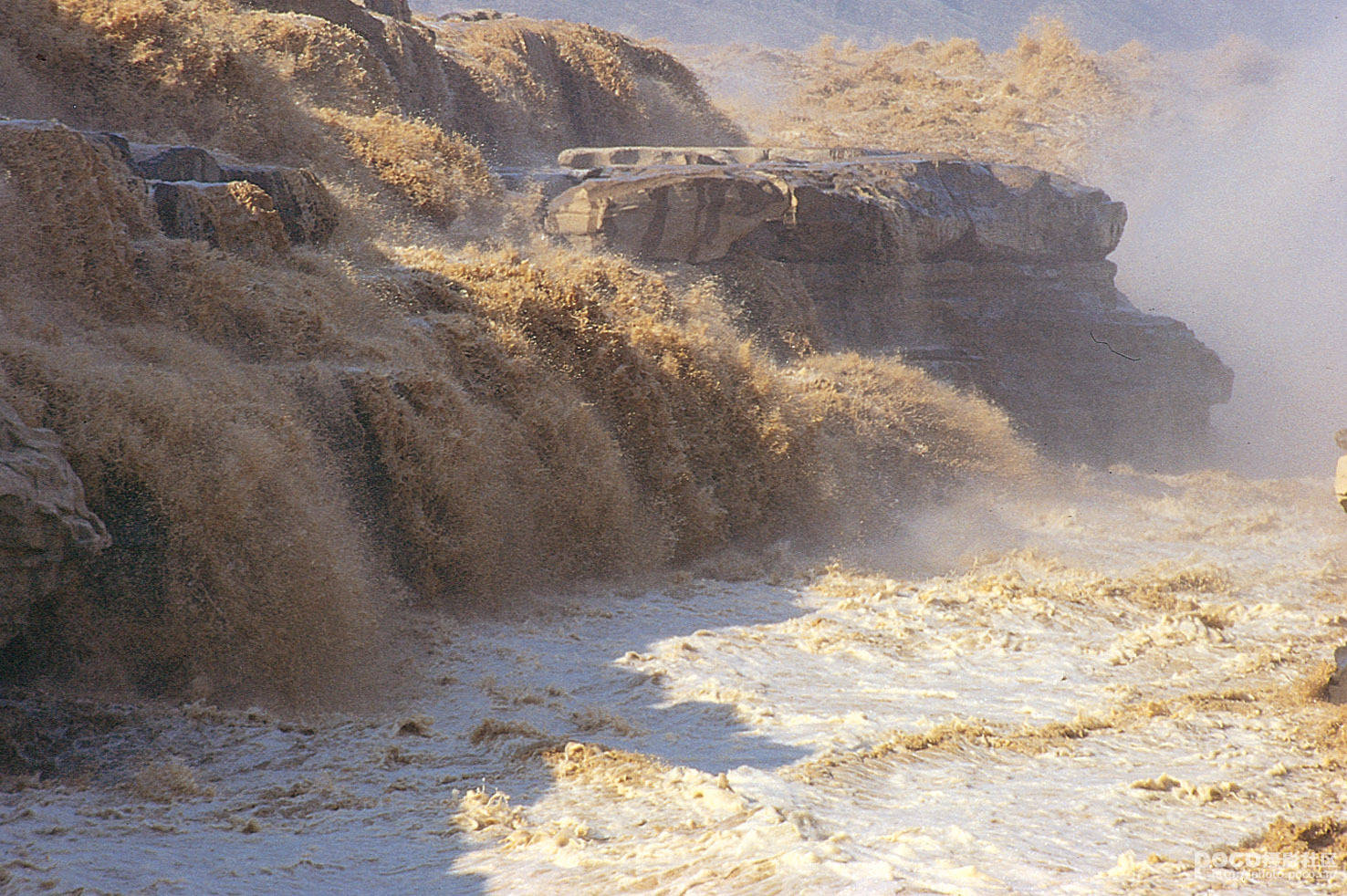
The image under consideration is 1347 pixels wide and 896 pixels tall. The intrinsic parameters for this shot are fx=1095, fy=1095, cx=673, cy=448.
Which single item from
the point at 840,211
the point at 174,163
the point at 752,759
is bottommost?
the point at 752,759

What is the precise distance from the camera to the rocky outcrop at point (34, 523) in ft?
13.1

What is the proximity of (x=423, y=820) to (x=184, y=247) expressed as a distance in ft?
15.3

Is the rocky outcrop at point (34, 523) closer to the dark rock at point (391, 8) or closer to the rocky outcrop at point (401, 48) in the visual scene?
the rocky outcrop at point (401, 48)

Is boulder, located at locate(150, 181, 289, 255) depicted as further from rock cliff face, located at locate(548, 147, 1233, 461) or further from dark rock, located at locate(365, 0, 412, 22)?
dark rock, located at locate(365, 0, 412, 22)

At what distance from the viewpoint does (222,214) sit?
24.5 feet

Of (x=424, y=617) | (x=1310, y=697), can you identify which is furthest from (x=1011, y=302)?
(x=424, y=617)

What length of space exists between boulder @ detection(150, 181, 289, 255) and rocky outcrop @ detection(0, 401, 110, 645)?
130 inches

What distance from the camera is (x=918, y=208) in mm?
13039

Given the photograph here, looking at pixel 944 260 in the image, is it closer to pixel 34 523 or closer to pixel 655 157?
pixel 655 157

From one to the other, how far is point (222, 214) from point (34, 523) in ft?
13.0

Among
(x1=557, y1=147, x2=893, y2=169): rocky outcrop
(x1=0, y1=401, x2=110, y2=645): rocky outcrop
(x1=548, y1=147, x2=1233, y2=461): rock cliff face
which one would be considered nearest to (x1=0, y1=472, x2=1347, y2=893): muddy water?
(x1=0, y1=401, x2=110, y2=645): rocky outcrop

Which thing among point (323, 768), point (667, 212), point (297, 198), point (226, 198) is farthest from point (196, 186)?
point (667, 212)

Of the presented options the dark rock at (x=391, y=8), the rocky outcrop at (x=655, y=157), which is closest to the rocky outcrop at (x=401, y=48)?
the dark rock at (x=391, y=8)

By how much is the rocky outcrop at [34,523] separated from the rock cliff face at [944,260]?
7465 mm
